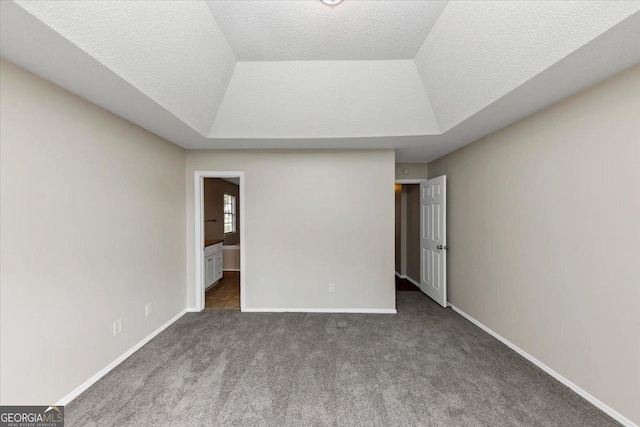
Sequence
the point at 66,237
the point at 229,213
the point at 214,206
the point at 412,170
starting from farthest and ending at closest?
the point at 229,213 < the point at 214,206 < the point at 412,170 < the point at 66,237

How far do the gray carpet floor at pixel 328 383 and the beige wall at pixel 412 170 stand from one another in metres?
2.43

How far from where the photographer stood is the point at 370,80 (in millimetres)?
2330

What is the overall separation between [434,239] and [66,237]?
13.6 ft

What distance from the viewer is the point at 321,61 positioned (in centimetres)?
225

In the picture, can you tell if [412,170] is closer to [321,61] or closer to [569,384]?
[321,61]

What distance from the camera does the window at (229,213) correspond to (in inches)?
252

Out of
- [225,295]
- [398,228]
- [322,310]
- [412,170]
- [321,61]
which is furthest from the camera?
[398,228]

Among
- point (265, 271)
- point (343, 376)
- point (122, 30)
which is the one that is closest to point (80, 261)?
point (122, 30)

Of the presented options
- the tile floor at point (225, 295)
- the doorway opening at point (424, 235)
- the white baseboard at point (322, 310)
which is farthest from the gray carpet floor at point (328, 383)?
the doorway opening at point (424, 235)

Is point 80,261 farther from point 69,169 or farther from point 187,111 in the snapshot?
point 187,111

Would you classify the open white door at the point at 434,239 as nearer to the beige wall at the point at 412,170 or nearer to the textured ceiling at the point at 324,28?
the beige wall at the point at 412,170

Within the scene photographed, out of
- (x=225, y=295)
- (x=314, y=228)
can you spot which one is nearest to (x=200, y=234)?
(x=225, y=295)

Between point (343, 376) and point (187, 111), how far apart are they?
9.06 ft

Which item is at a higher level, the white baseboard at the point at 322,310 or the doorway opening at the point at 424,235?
the doorway opening at the point at 424,235
